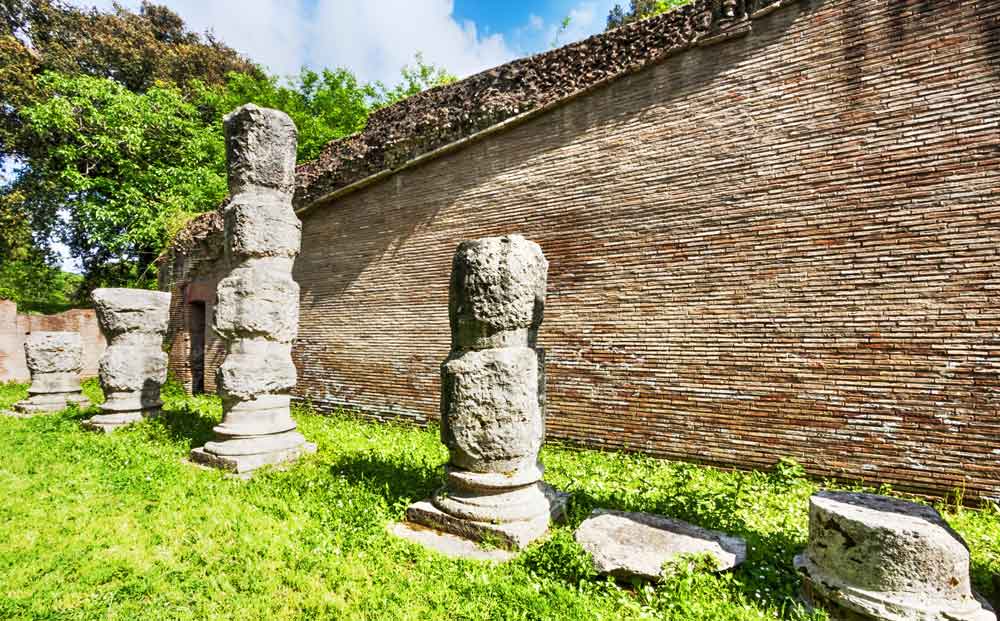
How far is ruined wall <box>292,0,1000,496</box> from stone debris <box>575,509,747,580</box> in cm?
257

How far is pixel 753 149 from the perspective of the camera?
17.6 ft

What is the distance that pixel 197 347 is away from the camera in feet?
36.4

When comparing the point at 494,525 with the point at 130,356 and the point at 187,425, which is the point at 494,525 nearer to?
the point at 187,425

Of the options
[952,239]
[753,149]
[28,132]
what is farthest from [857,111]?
[28,132]

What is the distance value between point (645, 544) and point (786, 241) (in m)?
3.79

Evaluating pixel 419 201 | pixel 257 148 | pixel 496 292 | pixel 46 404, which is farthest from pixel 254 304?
pixel 46 404

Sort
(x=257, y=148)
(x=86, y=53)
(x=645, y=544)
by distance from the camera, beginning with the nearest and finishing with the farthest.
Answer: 1. (x=645, y=544)
2. (x=257, y=148)
3. (x=86, y=53)

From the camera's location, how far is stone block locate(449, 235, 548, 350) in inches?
132

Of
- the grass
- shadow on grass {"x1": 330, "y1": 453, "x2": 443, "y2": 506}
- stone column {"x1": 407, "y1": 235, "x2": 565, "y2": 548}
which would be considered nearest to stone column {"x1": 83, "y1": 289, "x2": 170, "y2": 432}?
the grass

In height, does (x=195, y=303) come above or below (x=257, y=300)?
above

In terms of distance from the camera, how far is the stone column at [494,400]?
332 cm

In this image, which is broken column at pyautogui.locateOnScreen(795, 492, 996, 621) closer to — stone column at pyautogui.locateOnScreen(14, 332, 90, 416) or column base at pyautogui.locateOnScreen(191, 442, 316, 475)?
column base at pyautogui.locateOnScreen(191, 442, 316, 475)

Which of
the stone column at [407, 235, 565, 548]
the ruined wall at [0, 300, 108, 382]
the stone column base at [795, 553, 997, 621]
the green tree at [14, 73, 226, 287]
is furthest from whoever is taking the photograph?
the green tree at [14, 73, 226, 287]

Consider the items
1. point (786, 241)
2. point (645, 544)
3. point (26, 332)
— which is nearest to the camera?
point (645, 544)
